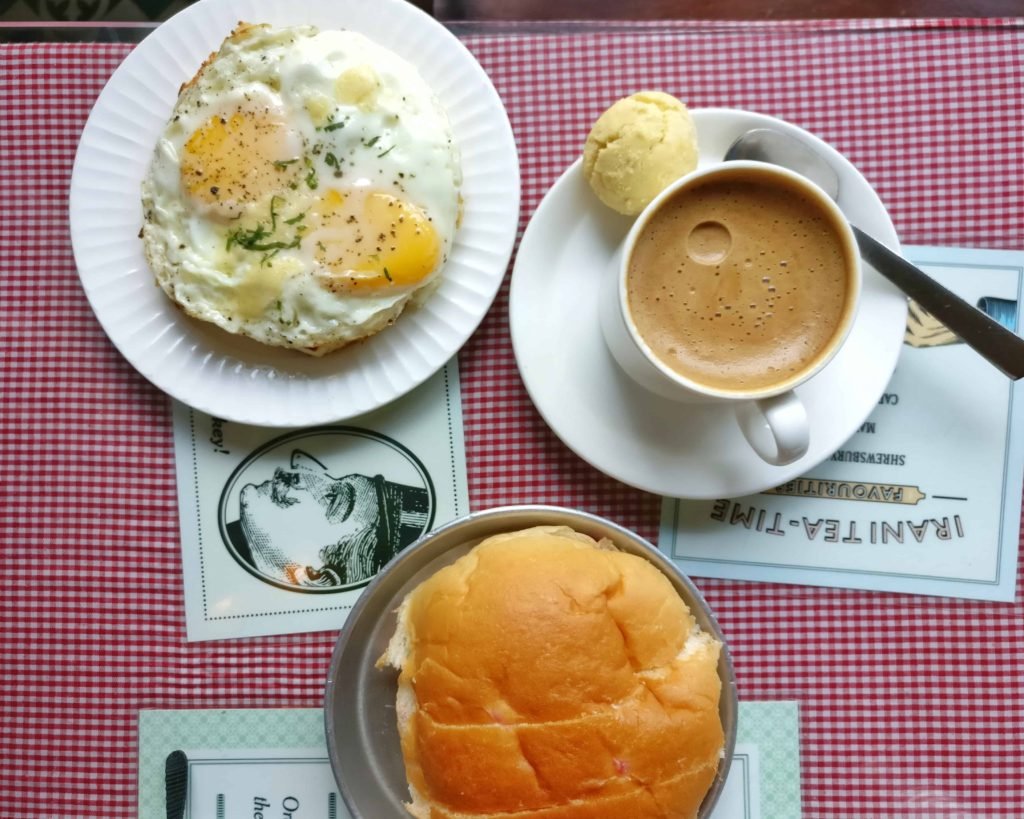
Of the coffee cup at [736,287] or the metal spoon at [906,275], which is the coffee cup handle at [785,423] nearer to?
the coffee cup at [736,287]

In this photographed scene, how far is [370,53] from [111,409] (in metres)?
0.65

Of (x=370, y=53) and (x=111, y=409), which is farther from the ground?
(x=370, y=53)

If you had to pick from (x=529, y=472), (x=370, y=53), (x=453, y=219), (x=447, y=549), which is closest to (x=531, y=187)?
(x=453, y=219)

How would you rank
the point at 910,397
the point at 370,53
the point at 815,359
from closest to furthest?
the point at 815,359, the point at 370,53, the point at 910,397

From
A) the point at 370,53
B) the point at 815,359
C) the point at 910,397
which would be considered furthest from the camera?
the point at 910,397

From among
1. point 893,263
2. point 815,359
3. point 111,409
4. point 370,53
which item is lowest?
point 111,409

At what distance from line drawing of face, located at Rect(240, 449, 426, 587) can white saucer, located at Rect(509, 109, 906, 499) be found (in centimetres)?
29

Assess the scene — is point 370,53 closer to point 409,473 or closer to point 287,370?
point 287,370

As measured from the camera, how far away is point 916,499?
4.09ft

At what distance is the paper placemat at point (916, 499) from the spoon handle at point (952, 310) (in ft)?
0.39

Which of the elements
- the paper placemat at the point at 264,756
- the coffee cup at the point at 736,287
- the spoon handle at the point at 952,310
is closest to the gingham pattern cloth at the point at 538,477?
the paper placemat at the point at 264,756

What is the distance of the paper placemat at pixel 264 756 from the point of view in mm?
1235

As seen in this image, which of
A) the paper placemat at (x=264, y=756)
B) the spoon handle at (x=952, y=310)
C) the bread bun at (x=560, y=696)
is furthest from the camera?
the paper placemat at (x=264, y=756)

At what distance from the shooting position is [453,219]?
114 cm
